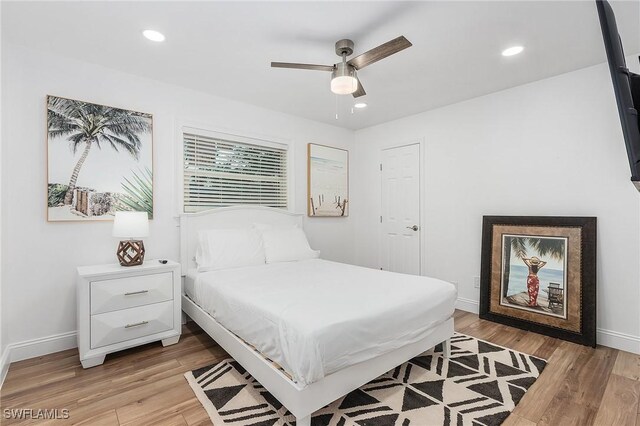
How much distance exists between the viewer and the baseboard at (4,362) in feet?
6.94

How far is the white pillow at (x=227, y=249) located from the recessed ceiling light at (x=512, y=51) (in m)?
2.89

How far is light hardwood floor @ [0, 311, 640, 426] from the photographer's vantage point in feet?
5.79

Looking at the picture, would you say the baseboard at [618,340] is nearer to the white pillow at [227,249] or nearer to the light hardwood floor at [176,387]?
the light hardwood floor at [176,387]

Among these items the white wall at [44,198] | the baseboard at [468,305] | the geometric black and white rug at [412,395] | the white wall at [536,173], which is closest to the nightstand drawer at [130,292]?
the white wall at [44,198]

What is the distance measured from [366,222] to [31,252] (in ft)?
12.6

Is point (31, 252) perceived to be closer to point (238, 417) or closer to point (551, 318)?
point (238, 417)

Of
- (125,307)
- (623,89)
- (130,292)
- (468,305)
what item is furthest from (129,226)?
(468,305)

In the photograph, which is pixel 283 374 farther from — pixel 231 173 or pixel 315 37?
pixel 231 173

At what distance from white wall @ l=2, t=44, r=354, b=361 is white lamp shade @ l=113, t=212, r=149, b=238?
1.20 ft

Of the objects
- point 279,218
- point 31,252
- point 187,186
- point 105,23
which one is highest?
point 105,23

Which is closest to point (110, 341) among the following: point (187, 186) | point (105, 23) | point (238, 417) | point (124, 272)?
point (124, 272)

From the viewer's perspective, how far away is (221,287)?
2.40 metres

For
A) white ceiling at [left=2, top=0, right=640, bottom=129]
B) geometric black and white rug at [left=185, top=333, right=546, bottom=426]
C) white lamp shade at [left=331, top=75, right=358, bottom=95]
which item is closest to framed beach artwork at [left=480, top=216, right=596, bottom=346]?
geometric black and white rug at [left=185, top=333, right=546, bottom=426]

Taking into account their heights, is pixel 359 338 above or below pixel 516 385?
above
